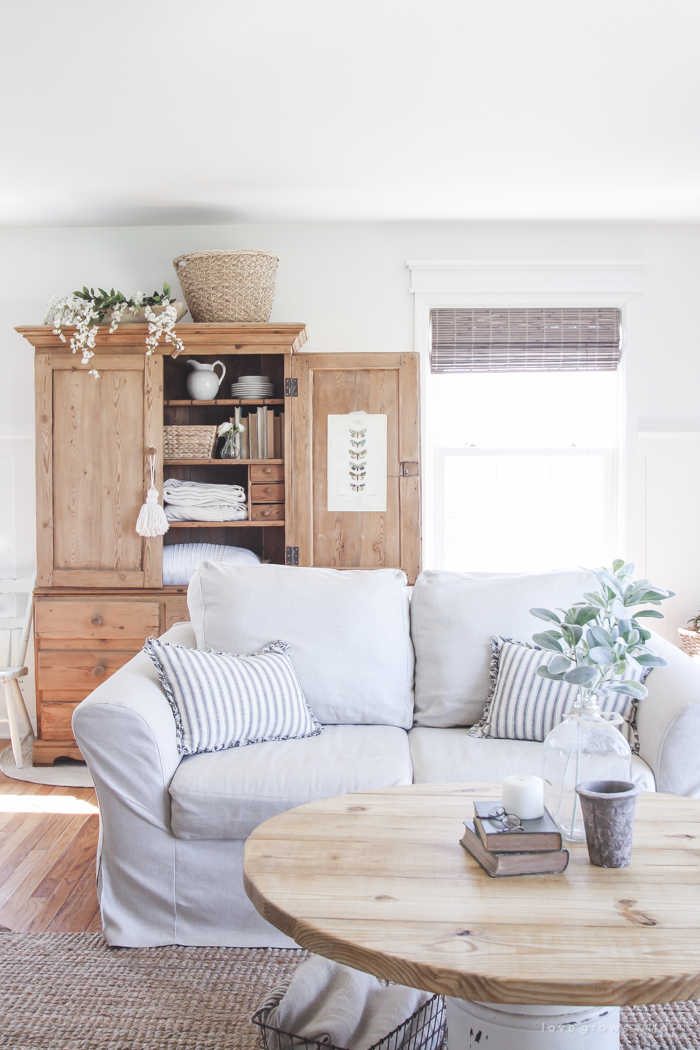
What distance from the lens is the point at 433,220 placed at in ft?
12.9

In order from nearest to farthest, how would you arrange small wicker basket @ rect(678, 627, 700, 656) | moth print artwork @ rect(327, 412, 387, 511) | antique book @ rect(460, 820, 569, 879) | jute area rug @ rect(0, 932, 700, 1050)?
1. antique book @ rect(460, 820, 569, 879)
2. jute area rug @ rect(0, 932, 700, 1050)
3. small wicker basket @ rect(678, 627, 700, 656)
4. moth print artwork @ rect(327, 412, 387, 511)

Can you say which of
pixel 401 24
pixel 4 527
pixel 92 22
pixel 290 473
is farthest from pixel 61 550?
pixel 401 24

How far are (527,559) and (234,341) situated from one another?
5.94 feet

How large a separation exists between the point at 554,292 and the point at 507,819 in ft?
10.2

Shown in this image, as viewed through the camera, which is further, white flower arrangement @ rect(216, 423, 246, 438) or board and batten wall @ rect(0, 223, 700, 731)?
board and batten wall @ rect(0, 223, 700, 731)

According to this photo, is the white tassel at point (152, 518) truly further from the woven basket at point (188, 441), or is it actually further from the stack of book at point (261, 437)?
the stack of book at point (261, 437)

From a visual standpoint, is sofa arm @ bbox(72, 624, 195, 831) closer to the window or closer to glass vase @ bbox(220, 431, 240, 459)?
glass vase @ bbox(220, 431, 240, 459)

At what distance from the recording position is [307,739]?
2350 millimetres

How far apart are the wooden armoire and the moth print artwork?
0.04 metres

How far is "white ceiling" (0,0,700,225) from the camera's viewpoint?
2188 mm

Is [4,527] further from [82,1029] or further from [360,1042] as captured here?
[360,1042]

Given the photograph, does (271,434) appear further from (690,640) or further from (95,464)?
(690,640)

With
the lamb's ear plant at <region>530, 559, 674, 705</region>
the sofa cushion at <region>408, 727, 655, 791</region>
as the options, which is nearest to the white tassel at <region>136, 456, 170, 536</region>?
the sofa cushion at <region>408, 727, 655, 791</region>

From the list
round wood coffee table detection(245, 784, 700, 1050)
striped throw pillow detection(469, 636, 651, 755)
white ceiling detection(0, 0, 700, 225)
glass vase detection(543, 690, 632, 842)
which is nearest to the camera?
round wood coffee table detection(245, 784, 700, 1050)
